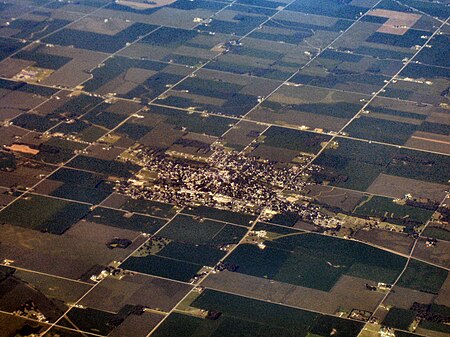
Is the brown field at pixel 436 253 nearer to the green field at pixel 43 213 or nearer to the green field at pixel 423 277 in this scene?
the green field at pixel 423 277

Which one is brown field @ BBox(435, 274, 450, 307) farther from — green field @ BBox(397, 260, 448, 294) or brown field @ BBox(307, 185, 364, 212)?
brown field @ BBox(307, 185, 364, 212)

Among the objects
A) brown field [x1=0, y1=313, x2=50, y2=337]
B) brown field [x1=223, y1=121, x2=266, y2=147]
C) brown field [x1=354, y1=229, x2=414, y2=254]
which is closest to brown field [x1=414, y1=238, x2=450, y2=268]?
brown field [x1=354, y1=229, x2=414, y2=254]

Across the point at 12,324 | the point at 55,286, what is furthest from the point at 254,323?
the point at 12,324

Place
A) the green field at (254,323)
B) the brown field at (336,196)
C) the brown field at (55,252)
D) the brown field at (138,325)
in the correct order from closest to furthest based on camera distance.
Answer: the brown field at (138,325) < the green field at (254,323) < the brown field at (55,252) < the brown field at (336,196)

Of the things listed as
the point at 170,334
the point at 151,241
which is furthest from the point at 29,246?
the point at 170,334

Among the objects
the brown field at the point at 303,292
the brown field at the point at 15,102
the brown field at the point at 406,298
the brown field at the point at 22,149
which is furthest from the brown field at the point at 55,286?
the brown field at the point at 15,102

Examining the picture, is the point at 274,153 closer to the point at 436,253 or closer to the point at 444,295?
the point at 436,253
